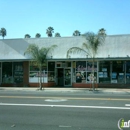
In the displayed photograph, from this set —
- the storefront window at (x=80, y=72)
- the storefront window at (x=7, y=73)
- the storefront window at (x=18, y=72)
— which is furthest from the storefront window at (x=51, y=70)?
the storefront window at (x=7, y=73)

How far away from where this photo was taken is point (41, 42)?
1044 inches

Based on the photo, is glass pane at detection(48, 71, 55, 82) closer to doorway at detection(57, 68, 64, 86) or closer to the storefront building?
the storefront building

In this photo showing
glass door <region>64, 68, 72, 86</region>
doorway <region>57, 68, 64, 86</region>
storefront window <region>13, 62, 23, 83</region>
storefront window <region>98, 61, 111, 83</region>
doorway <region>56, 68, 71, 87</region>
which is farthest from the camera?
storefront window <region>13, 62, 23, 83</region>

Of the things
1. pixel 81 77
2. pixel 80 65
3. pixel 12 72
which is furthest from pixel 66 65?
pixel 12 72

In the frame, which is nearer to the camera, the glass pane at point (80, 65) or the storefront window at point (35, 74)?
the glass pane at point (80, 65)

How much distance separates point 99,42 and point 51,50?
576 centimetres

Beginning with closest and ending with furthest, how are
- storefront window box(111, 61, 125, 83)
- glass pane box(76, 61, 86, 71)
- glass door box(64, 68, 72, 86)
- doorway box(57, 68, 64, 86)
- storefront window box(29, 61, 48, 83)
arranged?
storefront window box(111, 61, 125, 83)
glass pane box(76, 61, 86, 71)
storefront window box(29, 61, 48, 83)
glass door box(64, 68, 72, 86)
doorway box(57, 68, 64, 86)

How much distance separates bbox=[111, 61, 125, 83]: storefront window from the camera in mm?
23922

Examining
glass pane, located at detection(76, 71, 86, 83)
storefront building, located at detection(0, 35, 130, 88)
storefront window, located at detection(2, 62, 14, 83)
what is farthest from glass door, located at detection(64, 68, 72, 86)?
storefront window, located at detection(2, 62, 14, 83)

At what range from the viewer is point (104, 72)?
24.3 meters

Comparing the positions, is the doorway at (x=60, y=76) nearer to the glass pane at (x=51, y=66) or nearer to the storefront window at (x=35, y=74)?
the glass pane at (x=51, y=66)

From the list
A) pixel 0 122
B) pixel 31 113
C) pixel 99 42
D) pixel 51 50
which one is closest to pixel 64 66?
pixel 51 50

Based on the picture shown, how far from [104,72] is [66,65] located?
165 inches

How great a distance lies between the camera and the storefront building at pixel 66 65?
23969 mm
